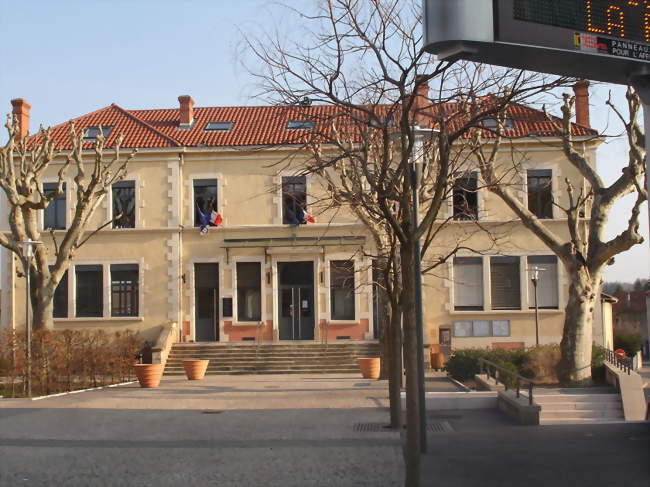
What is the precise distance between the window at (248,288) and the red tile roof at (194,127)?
5186mm

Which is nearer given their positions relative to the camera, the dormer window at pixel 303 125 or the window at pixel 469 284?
the dormer window at pixel 303 125

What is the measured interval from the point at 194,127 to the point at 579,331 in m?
22.7

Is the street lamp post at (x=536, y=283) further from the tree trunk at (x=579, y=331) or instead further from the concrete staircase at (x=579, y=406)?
the concrete staircase at (x=579, y=406)

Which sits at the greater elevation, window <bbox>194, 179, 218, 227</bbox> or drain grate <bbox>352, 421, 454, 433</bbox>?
window <bbox>194, 179, 218, 227</bbox>

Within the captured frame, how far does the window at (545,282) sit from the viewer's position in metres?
34.1

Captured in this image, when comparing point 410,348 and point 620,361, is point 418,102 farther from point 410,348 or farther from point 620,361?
point 620,361

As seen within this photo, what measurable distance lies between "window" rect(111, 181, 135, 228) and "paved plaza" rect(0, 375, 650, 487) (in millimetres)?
16637

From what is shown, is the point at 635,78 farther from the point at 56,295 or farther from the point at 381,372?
the point at 56,295

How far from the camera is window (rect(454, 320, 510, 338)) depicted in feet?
111

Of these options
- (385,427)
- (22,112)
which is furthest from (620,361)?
(22,112)

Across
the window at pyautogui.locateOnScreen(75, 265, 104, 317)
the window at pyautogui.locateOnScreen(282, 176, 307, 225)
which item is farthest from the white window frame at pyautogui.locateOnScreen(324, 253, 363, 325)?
the window at pyautogui.locateOnScreen(75, 265, 104, 317)

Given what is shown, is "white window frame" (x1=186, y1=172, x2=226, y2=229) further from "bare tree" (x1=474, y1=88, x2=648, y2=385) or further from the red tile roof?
"bare tree" (x1=474, y1=88, x2=648, y2=385)

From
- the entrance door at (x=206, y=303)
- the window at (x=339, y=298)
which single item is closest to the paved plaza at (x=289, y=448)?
the window at (x=339, y=298)

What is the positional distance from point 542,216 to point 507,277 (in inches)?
118
